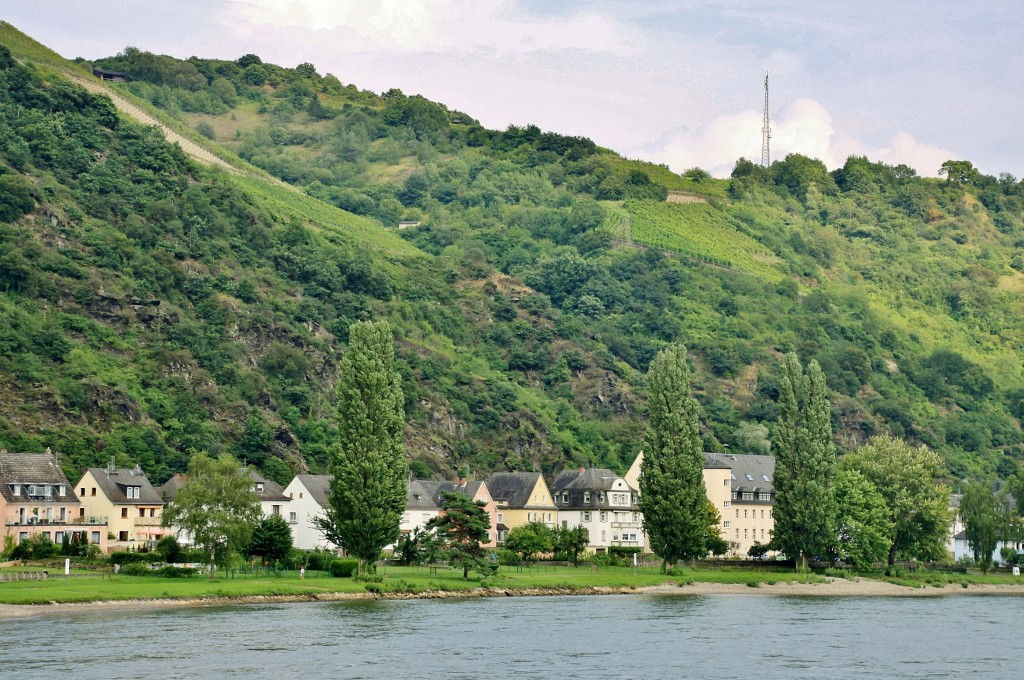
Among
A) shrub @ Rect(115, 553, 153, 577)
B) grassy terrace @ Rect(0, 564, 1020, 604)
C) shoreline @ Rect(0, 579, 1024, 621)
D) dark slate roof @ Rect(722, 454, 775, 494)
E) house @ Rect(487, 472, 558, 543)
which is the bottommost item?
shoreline @ Rect(0, 579, 1024, 621)

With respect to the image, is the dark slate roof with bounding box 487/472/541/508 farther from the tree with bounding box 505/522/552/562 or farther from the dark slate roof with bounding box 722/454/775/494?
the dark slate roof with bounding box 722/454/775/494

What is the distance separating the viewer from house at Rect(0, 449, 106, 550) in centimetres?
11462

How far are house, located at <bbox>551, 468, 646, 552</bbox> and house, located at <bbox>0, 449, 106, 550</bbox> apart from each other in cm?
4996

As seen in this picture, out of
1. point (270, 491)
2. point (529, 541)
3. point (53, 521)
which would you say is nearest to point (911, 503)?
point (529, 541)

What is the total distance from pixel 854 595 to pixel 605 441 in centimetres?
7162

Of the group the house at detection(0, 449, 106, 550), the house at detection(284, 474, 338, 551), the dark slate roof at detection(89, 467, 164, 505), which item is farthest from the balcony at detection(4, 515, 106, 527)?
the house at detection(284, 474, 338, 551)

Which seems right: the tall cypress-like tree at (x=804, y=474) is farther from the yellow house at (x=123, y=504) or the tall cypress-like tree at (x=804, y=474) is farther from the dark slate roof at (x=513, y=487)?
the yellow house at (x=123, y=504)

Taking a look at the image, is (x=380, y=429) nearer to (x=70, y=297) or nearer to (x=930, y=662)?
(x=930, y=662)

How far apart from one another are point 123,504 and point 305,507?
17126 mm

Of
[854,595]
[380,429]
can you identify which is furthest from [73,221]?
[854,595]

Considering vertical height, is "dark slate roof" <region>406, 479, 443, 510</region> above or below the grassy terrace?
above

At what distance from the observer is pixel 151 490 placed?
130 metres

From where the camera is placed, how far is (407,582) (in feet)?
344

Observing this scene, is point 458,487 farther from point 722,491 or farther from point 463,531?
point 463,531
